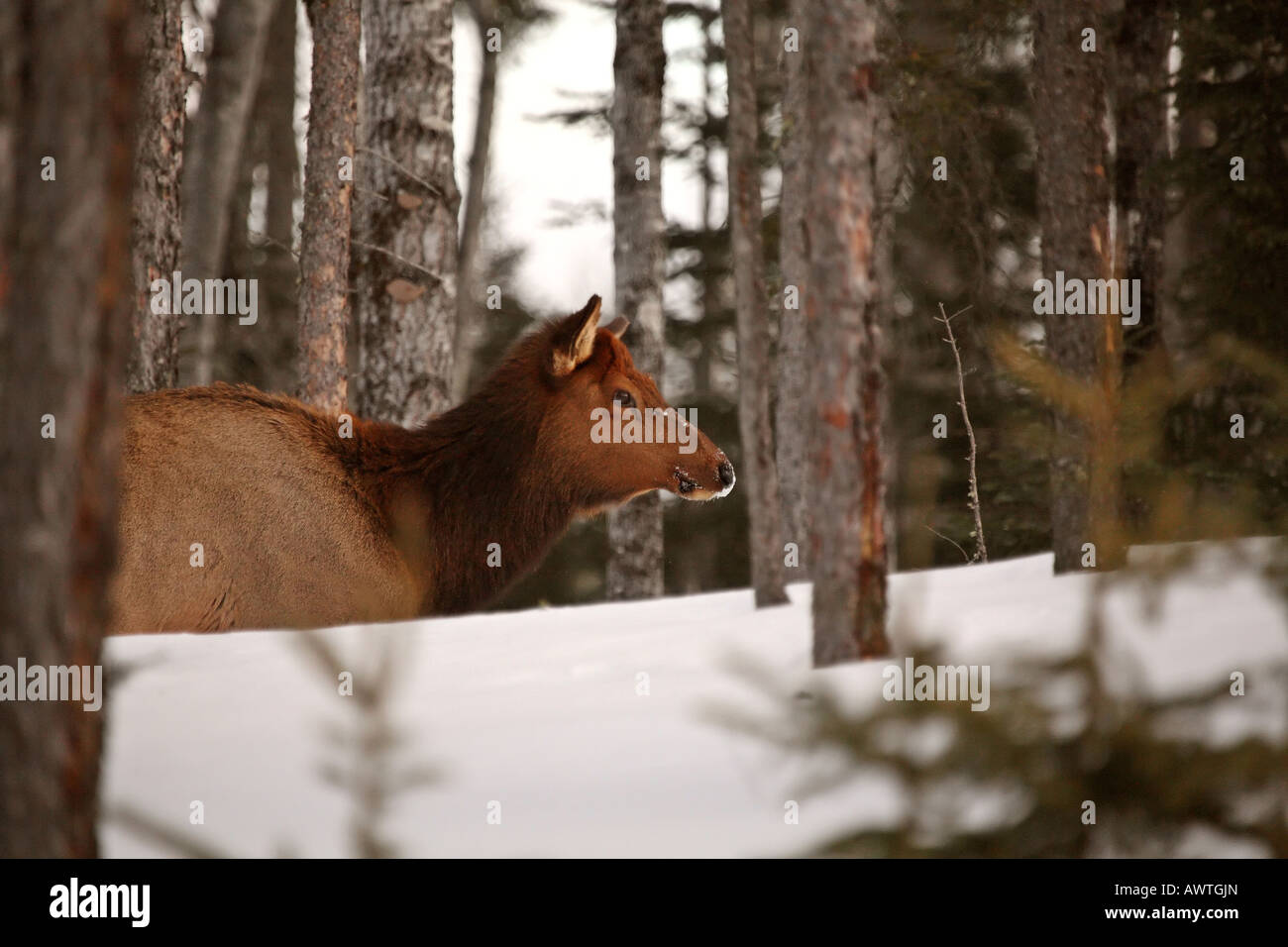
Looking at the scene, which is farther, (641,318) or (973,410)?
(973,410)

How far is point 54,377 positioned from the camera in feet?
7.63

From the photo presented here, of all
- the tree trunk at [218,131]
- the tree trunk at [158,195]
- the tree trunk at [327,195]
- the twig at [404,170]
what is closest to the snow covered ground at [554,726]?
the tree trunk at [158,195]

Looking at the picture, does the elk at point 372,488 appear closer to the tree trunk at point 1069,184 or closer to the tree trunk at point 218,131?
the tree trunk at point 1069,184

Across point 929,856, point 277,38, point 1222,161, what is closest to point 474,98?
point 277,38

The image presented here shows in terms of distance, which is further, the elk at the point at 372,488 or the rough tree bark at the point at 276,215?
the rough tree bark at the point at 276,215

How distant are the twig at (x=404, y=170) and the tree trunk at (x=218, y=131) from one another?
19.2 feet

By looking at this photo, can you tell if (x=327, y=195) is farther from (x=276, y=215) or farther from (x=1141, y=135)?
(x=276, y=215)

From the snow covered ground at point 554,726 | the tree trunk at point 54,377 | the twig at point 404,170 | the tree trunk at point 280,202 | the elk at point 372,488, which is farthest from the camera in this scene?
the tree trunk at point 280,202

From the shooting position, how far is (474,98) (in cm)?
2661

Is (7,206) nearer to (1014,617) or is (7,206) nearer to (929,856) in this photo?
(929,856)

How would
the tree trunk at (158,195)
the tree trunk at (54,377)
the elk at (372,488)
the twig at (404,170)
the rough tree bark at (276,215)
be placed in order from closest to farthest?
the tree trunk at (54,377), the elk at (372,488), the tree trunk at (158,195), the twig at (404,170), the rough tree bark at (276,215)

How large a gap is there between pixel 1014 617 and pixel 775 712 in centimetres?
114

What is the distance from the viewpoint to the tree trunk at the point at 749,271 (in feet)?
23.8

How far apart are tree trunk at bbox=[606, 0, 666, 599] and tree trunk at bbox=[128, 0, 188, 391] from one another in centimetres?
519
